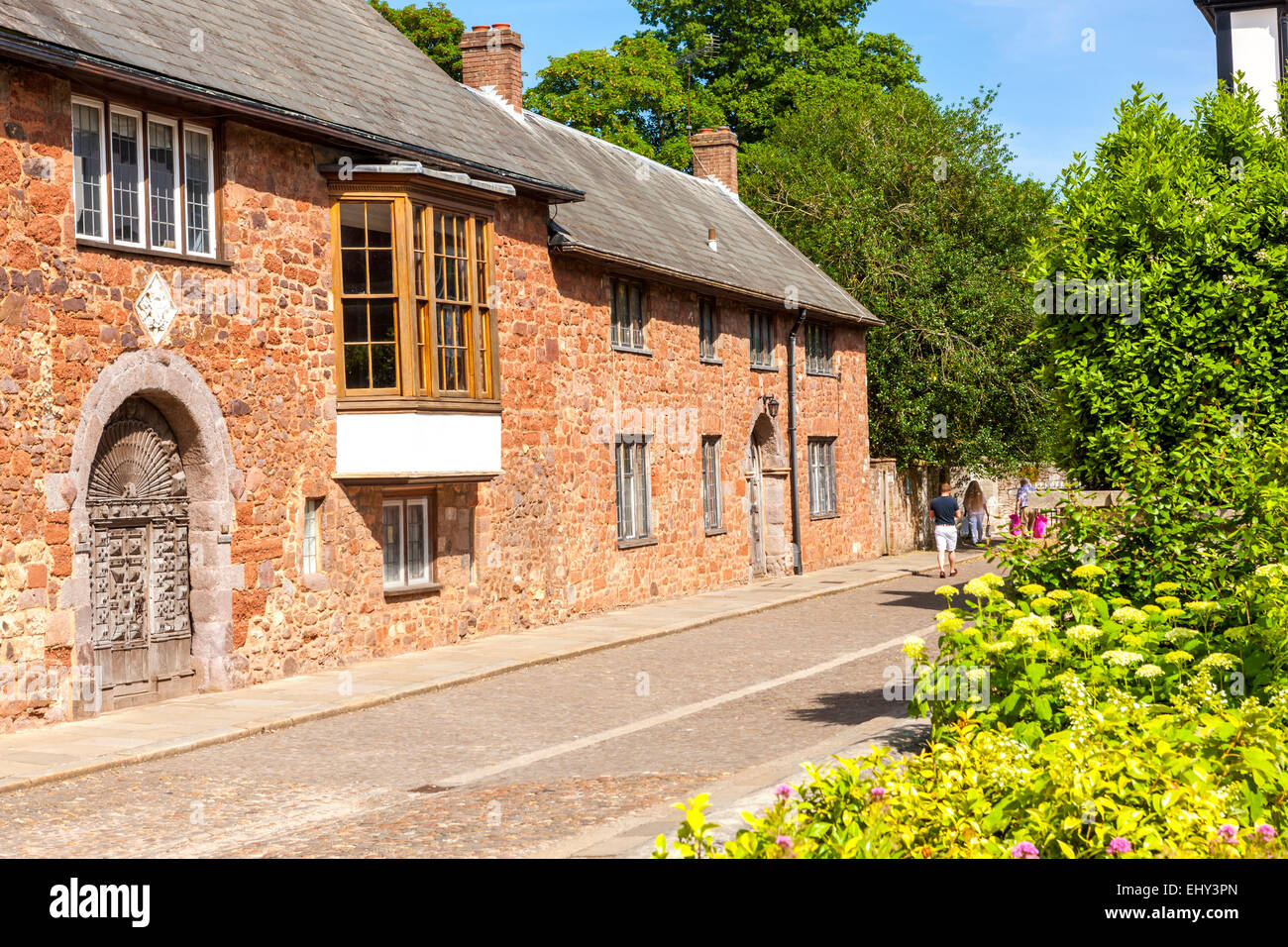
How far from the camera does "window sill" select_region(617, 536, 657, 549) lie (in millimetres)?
23562

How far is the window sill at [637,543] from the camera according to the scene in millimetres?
23562

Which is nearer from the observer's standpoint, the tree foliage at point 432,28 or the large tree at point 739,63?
the tree foliage at point 432,28

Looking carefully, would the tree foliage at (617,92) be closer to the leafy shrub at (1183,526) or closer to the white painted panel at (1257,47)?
the white painted panel at (1257,47)

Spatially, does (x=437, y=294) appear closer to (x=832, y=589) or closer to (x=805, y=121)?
(x=832, y=589)

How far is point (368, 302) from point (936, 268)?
22.4m

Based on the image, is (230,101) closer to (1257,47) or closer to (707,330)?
(1257,47)

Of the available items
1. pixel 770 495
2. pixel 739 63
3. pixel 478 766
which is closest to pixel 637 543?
pixel 770 495

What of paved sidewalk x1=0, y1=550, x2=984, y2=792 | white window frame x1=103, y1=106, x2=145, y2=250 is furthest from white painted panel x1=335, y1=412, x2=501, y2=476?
white window frame x1=103, y1=106, x2=145, y2=250

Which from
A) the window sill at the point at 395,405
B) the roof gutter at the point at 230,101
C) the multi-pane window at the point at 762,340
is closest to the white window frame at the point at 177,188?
the roof gutter at the point at 230,101

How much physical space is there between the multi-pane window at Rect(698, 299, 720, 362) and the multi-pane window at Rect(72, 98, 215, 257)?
1306 centimetres

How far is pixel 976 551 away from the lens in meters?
37.8

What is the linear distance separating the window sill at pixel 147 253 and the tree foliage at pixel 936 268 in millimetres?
24257

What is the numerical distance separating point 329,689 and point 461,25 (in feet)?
110

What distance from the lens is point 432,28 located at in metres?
43.2
